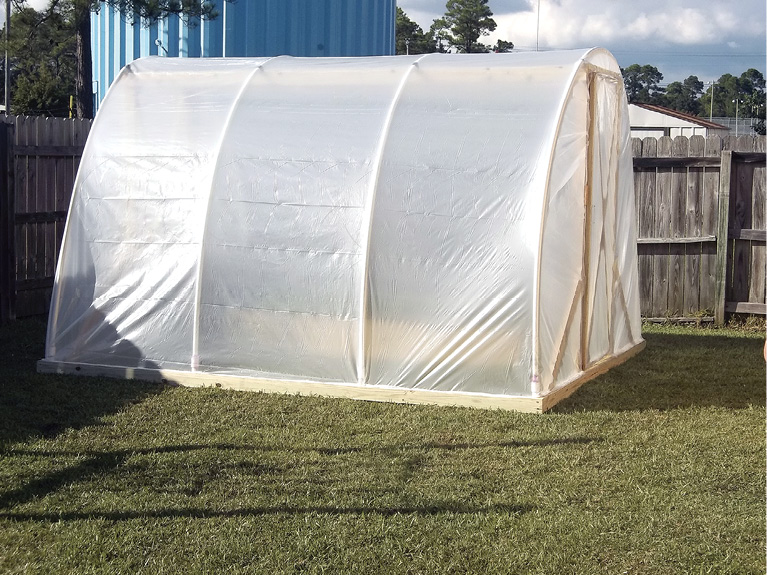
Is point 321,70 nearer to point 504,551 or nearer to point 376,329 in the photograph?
point 376,329

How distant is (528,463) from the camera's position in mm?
6055

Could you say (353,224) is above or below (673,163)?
below

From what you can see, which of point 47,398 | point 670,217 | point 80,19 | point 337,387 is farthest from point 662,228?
point 80,19

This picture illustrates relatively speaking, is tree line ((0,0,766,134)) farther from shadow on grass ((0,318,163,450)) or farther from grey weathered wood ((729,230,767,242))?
shadow on grass ((0,318,163,450))

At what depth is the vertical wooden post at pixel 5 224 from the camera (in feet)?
34.9

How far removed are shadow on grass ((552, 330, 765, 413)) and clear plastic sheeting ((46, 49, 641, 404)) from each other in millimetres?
310

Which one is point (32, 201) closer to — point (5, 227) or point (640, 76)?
point (5, 227)

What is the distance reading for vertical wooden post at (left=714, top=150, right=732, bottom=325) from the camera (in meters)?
11.3

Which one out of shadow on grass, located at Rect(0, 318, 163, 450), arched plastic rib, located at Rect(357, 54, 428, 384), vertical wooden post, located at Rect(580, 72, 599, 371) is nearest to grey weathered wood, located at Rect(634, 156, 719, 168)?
vertical wooden post, located at Rect(580, 72, 599, 371)

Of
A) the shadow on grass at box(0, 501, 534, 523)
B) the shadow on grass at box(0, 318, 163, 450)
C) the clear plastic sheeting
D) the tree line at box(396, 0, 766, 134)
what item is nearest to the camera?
the shadow on grass at box(0, 501, 534, 523)

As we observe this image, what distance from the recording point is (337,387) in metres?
7.83

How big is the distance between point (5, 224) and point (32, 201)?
594 mm

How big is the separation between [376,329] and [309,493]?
2494 mm

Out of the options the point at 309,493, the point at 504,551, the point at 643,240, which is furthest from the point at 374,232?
the point at 643,240
